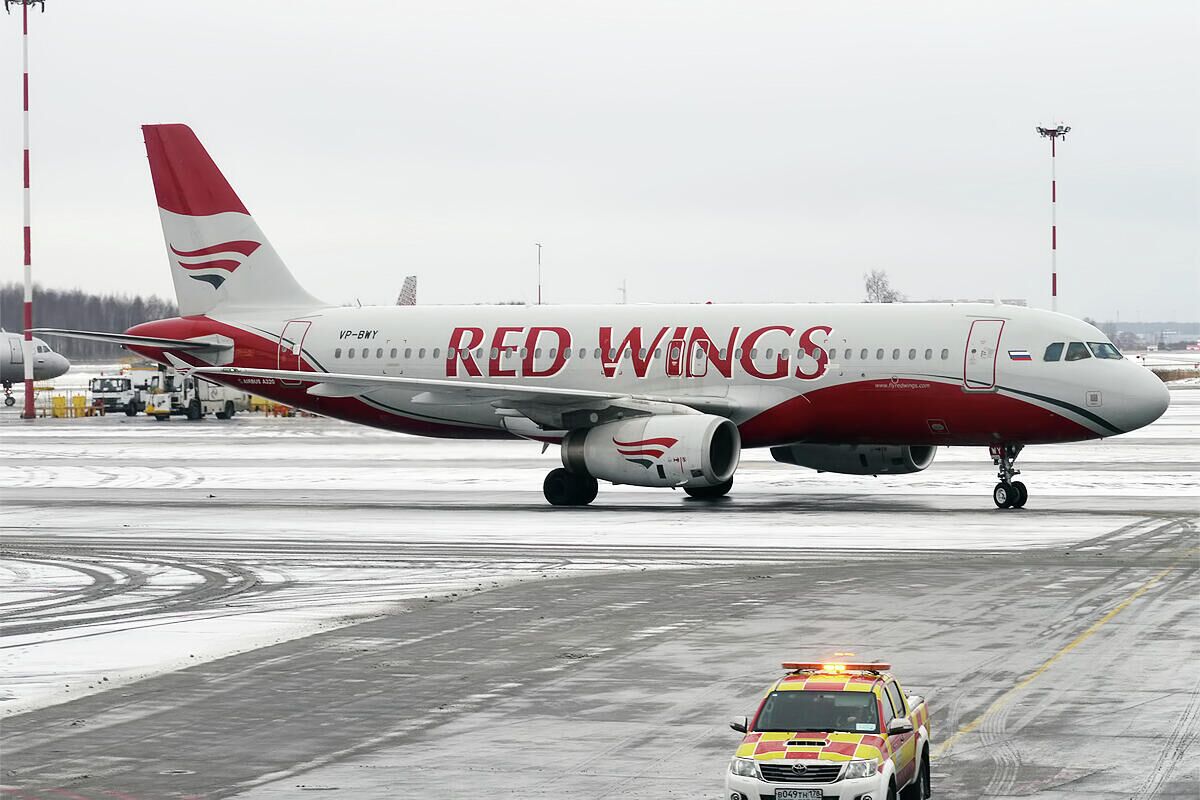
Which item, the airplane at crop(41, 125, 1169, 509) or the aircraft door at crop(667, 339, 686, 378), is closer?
the airplane at crop(41, 125, 1169, 509)

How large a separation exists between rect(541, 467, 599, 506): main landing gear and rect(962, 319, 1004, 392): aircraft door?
27.8 feet

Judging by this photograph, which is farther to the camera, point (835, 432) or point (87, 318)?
point (87, 318)

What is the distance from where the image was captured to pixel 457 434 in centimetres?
4197

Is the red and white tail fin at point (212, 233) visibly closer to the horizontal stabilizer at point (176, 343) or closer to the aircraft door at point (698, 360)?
the horizontal stabilizer at point (176, 343)

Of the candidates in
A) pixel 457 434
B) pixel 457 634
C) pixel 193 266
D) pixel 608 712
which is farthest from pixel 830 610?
pixel 193 266

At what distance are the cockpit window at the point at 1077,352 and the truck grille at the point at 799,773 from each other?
26494 millimetres

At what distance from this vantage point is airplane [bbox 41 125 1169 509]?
118 ft

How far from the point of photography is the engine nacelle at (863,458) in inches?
1560

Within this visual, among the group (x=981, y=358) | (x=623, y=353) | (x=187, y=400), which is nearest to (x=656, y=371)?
(x=623, y=353)

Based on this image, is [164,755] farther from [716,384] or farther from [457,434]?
[457,434]

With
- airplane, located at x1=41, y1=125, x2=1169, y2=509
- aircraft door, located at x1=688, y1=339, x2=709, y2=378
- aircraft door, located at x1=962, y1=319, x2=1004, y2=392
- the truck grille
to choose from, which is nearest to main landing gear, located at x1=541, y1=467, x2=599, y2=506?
airplane, located at x1=41, y1=125, x2=1169, y2=509

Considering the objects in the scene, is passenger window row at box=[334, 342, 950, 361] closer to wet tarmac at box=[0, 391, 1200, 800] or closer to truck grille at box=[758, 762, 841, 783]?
wet tarmac at box=[0, 391, 1200, 800]

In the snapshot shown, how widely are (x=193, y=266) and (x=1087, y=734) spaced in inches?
1421

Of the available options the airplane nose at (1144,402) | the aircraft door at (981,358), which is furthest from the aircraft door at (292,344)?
the airplane nose at (1144,402)
